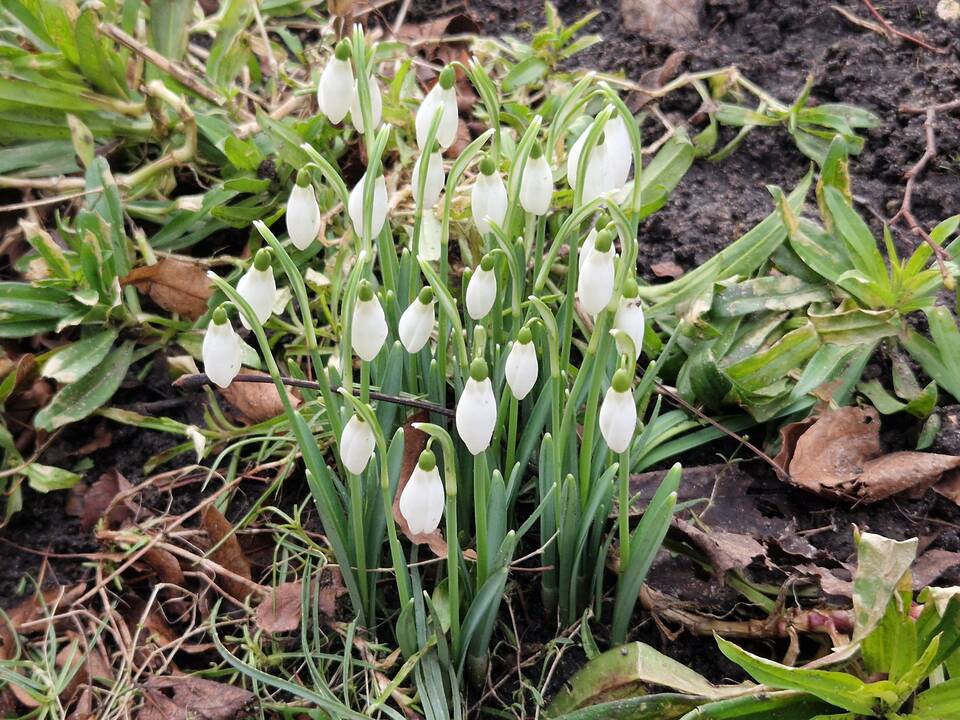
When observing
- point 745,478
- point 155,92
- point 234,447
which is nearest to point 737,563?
point 745,478

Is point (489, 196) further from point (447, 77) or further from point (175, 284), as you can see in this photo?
point (175, 284)

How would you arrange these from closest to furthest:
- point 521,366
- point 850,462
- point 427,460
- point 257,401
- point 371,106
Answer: point 427,460, point 521,366, point 371,106, point 850,462, point 257,401

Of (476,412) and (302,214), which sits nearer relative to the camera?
(476,412)

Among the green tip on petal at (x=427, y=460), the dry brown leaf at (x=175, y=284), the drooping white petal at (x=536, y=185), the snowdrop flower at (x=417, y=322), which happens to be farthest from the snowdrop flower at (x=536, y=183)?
the dry brown leaf at (x=175, y=284)

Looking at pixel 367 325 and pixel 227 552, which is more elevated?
pixel 367 325

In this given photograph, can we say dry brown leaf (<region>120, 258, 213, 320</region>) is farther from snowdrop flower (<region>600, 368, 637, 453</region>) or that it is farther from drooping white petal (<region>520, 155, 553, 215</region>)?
snowdrop flower (<region>600, 368, 637, 453</region>)

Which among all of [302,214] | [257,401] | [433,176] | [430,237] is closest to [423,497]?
[302,214]

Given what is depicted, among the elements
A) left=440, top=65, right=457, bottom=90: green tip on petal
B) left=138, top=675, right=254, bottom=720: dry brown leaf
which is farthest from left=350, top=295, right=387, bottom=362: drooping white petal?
left=138, top=675, right=254, bottom=720: dry brown leaf

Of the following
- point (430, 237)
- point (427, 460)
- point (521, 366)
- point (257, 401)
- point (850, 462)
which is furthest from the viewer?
point (430, 237)
